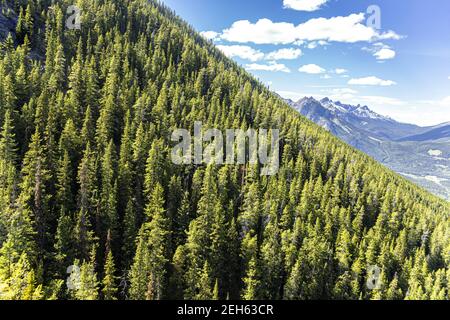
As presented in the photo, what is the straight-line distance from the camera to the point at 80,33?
146 meters

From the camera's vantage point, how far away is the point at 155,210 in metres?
72.0

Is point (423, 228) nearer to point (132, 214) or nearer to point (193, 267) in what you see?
point (193, 267)

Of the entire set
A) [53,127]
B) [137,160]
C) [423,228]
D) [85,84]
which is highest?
[85,84]

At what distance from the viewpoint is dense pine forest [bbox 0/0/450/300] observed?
62.1 meters

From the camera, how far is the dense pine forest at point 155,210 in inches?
2443

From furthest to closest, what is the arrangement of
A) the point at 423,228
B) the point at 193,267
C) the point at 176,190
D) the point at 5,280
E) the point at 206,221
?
the point at 423,228, the point at 176,190, the point at 206,221, the point at 193,267, the point at 5,280

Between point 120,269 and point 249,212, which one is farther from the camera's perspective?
point 249,212

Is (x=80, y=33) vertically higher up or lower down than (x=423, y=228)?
higher up

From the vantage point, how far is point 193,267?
67.1m

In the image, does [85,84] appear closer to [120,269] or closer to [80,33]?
[80,33]

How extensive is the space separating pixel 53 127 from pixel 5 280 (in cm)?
4262

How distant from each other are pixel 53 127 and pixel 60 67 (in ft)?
124
